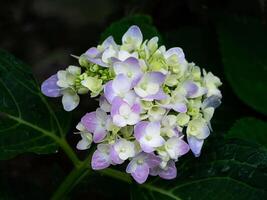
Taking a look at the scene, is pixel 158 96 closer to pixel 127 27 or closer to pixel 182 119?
pixel 182 119

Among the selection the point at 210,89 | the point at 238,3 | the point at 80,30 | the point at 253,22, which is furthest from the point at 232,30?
the point at 80,30

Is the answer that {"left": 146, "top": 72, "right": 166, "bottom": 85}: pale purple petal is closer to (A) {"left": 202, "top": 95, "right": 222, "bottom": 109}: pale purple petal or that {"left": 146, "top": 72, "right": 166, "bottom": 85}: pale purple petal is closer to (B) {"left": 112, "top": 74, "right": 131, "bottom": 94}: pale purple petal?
(B) {"left": 112, "top": 74, "right": 131, "bottom": 94}: pale purple petal

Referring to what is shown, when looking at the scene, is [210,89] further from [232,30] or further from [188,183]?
[232,30]

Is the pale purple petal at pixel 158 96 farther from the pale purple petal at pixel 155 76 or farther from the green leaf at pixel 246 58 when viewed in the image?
the green leaf at pixel 246 58

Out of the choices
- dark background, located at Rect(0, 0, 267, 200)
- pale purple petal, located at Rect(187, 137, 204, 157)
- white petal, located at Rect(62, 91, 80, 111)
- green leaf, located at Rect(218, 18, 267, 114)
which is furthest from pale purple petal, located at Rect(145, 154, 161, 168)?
green leaf, located at Rect(218, 18, 267, 114)

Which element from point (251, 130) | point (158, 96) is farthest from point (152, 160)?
point (251, 130)

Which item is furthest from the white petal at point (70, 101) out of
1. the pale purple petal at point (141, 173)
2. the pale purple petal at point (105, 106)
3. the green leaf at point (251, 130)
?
the green leaf at point (251, 130)
